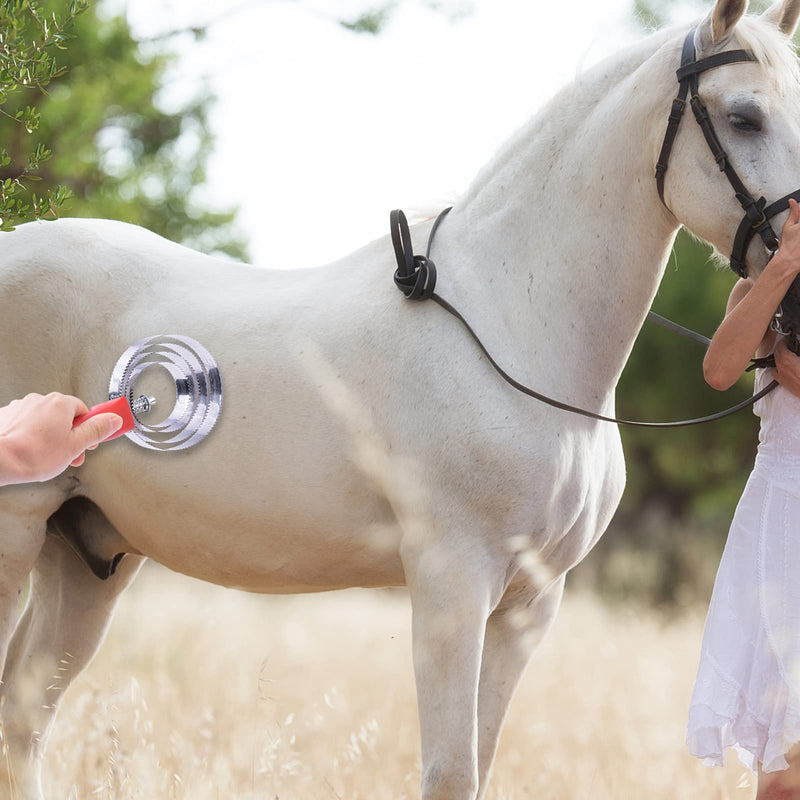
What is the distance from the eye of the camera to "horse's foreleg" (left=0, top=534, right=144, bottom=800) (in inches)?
124

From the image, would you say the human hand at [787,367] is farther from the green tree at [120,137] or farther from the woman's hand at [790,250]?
the green tree at [120,137]

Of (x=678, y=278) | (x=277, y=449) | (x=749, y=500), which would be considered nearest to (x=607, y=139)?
(x=749, y=500)

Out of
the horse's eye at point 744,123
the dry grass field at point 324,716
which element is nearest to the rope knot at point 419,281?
the horse's eye at point 744,123

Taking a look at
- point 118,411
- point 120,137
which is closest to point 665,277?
point 120,137

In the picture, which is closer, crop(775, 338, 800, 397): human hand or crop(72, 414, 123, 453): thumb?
crop(72, 414, 123, 453): thumb

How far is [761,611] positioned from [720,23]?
149 centimetres

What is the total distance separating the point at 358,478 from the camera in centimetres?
255

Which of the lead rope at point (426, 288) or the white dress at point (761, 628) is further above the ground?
the lead rope at point (426, 288)

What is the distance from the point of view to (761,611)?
250 cm

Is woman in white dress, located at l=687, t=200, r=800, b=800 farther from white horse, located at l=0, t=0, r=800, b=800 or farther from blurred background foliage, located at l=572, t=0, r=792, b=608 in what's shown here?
blurred background foliage, located at l=572, t=0, r=792, b=608

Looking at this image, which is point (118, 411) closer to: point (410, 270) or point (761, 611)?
point (410, 270)

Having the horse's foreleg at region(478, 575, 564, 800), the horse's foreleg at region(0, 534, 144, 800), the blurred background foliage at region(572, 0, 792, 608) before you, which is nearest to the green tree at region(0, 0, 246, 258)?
the horse's foreleg at region(0, 534, 144, 800)

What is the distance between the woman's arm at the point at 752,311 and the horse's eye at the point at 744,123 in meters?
0.22

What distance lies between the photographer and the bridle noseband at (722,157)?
2.27 meters
